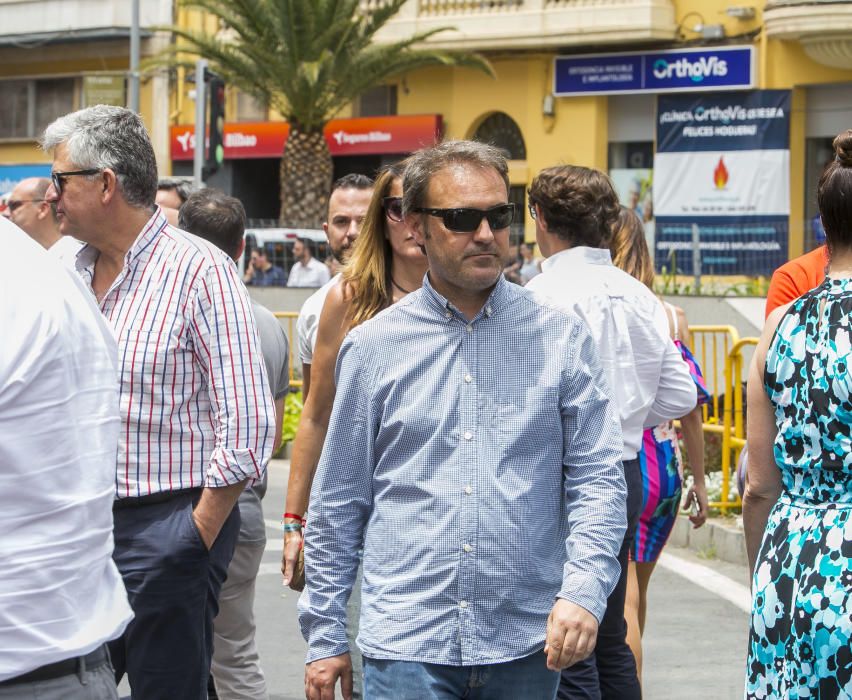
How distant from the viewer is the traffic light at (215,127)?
16000mm

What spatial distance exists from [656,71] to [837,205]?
85.5 ft

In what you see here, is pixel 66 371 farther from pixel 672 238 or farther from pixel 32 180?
pixel 672 238

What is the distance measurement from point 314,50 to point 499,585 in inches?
1021

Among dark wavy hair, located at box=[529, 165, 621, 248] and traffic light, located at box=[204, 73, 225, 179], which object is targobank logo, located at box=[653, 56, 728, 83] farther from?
dark wavy hair, located at box=[529, 165, 621, 248]

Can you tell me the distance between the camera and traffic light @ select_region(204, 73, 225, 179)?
52.5 ft

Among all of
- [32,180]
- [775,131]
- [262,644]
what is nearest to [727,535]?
[262,644]

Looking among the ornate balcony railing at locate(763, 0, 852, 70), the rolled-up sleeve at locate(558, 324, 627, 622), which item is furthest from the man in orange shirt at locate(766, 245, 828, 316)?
the ornate balcony railing at locate(763, 0, 852, 70)

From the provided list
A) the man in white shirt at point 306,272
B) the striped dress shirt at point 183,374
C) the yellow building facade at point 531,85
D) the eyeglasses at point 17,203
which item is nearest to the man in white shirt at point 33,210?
the eyeglasses at point 17,203

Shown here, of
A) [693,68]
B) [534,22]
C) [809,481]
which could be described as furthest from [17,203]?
[534,22]

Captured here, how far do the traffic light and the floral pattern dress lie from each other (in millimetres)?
12856

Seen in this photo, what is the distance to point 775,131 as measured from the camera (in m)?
27.8

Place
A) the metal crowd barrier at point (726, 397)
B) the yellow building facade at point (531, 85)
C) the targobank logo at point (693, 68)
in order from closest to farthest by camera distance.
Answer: the metal crowd barrier at point (726, 397), the yellow building facade at point (531, 85), the targobank logo at point (693, 68)

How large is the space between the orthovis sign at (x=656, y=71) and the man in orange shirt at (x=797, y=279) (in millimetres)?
23596

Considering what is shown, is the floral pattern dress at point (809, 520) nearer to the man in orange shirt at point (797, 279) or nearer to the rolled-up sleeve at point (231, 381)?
the rolled-up sleeve at point (231, 381)
